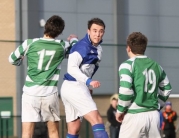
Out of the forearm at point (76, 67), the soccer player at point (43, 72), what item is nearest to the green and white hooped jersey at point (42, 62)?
the soccer player at point (43, 72)

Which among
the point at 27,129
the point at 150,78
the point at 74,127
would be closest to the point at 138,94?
the point at 150,78

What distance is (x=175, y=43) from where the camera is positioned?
20062 millimetres

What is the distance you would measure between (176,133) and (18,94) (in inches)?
157

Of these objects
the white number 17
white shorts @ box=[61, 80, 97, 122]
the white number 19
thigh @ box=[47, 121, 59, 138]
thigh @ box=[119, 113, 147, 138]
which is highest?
the white number 17

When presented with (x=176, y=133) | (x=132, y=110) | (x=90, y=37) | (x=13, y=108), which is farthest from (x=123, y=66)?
(x=176, y=133)

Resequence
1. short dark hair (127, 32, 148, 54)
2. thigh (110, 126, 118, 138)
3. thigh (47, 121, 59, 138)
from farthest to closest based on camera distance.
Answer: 1. thigh (110, 126, 118, 138)
2. thigh (47, 121, 59, 138)
3. short dark hair (127, 32, 148, 54)

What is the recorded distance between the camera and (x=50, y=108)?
1052cm

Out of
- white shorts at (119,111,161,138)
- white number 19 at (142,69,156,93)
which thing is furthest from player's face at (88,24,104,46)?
white shorts at (119,111,161,138)

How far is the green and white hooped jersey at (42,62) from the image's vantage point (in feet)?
34.0

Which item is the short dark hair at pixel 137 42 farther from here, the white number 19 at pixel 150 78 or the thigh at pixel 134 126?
the thigh at pixel 134 126

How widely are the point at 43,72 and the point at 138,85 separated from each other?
157 cm

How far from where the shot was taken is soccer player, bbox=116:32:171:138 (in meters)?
9.21

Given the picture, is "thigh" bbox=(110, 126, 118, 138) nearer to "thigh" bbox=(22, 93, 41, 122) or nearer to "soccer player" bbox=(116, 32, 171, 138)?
"thigh" bbox=(22, 93, 41, 122)

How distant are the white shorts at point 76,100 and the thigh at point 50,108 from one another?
161 millimetres
